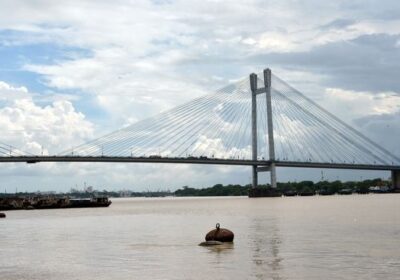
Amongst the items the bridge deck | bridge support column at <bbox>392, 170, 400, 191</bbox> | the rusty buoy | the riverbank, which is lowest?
the rusty buoy

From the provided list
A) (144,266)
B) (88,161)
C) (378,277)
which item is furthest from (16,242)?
(88,161)

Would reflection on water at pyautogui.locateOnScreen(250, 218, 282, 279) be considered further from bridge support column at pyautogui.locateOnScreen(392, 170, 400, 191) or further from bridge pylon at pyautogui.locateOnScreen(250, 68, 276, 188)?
bridge support column at pyautogui.locateOnScreen(392, 170, 400, 191)

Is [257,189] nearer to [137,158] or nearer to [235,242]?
[137,158]

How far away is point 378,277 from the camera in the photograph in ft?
65.9

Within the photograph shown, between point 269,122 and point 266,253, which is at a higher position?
point 269,122

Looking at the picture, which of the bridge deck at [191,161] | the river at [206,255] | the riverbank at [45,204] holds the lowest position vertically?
the river at [206,255]

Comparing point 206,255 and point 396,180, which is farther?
point 396,180

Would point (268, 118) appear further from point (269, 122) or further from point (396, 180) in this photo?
point (396, 180)

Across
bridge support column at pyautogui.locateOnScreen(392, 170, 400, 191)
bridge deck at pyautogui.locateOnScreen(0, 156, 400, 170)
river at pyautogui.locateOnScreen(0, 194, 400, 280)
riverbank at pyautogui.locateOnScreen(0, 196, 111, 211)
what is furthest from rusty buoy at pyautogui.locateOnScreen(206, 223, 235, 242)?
bridge support column at pyautogui.locateOnScreen(392, 170, 400, 191)

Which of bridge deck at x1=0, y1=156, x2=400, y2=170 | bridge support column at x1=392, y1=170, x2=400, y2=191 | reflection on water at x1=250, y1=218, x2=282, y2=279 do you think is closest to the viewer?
reflection on water at x1=250, y1=218, x2=282, y2=279

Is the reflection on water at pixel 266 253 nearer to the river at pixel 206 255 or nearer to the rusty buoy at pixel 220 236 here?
the river at pixel 206 255

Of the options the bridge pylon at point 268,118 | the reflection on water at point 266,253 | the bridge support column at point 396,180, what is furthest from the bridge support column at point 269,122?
the reflection on water at point 266,253

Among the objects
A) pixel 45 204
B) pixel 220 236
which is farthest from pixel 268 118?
pixel 220 236

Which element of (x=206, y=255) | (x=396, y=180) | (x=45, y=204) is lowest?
(x=206, y=255)
